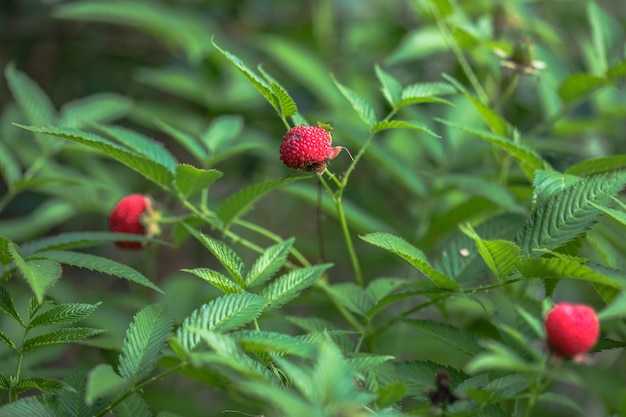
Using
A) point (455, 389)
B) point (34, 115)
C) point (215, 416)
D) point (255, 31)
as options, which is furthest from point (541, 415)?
point (255, 31)

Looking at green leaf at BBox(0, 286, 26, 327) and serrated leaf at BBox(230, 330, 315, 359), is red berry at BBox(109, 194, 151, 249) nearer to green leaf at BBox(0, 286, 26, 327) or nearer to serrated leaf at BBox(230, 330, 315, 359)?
green leaf at BBox(0, 286, 26, 327)

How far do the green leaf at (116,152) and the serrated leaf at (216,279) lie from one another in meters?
0.21

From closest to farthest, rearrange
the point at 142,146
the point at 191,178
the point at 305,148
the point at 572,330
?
the point at 572,330 → the point at 305,148 → the point at 191,178 → the point at 142,146

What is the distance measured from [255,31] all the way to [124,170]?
0.54 m

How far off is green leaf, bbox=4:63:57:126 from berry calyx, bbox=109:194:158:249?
0.33 meters

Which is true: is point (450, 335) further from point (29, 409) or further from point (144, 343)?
point (29, 409)

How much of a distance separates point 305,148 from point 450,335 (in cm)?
26

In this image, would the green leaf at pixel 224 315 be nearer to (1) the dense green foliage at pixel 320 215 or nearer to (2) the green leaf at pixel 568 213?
(1) the dense green foliage at pixel 320 215

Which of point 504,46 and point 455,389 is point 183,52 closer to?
point 504,46

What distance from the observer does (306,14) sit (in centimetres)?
224

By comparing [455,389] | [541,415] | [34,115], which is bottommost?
[541,415]

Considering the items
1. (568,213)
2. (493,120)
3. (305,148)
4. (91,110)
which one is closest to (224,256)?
(305,148)

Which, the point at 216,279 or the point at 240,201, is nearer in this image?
the point at 216,279

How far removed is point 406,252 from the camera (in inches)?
29.9
